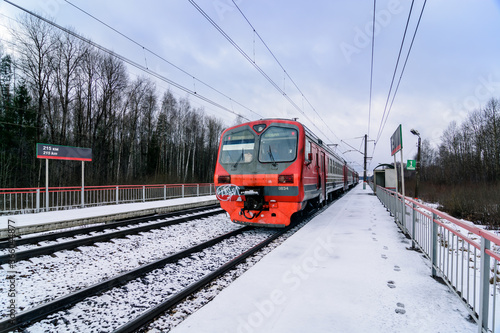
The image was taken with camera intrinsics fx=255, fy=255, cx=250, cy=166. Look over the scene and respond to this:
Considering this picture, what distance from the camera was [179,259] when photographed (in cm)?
531

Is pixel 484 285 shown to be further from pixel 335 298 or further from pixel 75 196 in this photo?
pixel 75 196

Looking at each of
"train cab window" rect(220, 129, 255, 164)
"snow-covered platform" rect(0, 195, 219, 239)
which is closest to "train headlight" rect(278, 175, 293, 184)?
"train cab window" rect(220, 129, 255, 164)

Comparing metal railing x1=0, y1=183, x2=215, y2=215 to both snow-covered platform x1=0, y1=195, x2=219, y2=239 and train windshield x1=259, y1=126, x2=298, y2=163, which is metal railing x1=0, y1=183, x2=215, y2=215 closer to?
snow-covered platform x1=0, y1=195, x2=219, y2=239

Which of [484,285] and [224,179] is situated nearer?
[484,285]

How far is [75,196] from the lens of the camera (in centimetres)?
1247

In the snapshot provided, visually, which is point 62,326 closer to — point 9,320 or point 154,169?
point 9,320

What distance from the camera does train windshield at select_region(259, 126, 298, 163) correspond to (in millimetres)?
7543

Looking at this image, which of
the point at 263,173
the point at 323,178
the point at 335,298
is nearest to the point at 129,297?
the point at 335,298

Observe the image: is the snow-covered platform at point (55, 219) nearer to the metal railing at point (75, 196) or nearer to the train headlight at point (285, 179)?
the metal railing at point (75, 196)

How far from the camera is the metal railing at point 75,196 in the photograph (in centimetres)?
1051

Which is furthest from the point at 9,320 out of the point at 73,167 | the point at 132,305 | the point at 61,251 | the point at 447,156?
the point at 447,156

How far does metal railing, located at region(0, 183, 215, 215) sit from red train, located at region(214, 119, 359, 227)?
8357 mm

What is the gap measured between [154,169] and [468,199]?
117 feet

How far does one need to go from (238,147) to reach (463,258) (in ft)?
20.5
